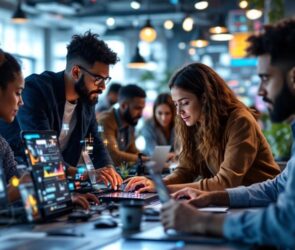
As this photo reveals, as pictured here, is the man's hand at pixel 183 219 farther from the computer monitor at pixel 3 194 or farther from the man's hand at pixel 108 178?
the man's hand at pixel 108 178

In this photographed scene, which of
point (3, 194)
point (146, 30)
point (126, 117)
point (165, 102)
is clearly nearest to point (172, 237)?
point (3, 194)

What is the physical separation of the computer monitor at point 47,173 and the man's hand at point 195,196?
58cm

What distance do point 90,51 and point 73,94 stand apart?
314 millimetres

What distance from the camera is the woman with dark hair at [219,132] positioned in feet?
10.9

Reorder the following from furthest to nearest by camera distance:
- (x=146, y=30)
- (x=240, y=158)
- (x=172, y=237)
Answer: (x=146, y=30), (x=240, y=158), (x=172, y=237)

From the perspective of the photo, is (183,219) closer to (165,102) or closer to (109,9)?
(165,102)

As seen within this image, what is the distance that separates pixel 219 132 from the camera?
3500 mm

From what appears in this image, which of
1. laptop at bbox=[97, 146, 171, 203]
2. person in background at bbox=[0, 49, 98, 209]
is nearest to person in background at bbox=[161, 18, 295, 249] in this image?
laptop at bbox=[97, 146, 171, 203]

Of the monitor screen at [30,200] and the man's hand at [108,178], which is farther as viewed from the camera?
the man's hand at [108,178]

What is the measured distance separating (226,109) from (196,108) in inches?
7.0

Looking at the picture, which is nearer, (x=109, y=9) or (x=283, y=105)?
(x=283, y=105)

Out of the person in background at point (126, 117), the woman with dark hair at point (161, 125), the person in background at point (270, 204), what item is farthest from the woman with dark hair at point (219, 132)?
the woman with dark hair at point (161, 125)

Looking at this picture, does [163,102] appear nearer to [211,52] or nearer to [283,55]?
[283,55]

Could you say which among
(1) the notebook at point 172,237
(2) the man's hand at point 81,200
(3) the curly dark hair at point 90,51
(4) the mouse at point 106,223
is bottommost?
(1) the notebook at point 172,237
